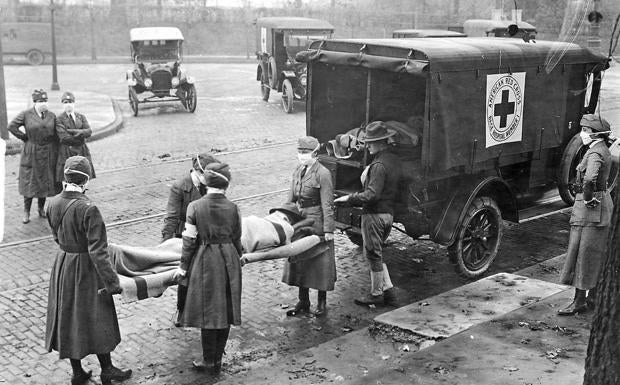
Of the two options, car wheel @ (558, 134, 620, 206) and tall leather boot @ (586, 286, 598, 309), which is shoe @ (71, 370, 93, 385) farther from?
car wheel @ (558, 134, 620, 206)

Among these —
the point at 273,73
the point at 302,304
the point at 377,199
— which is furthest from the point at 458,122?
the point at 273,73

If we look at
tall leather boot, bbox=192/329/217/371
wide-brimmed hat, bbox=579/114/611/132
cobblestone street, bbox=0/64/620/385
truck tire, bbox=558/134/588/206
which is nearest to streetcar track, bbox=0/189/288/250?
cobblestone street, bbox=0/64/620/385

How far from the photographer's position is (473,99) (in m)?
8.25

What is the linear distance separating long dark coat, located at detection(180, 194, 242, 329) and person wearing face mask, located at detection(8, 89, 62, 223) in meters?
4.97

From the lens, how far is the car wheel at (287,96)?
2200cm

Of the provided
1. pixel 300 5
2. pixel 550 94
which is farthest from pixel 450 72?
A: pixel 300 5

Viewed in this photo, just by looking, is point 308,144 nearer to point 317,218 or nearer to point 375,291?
point 317,218

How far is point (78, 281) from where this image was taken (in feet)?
19.1

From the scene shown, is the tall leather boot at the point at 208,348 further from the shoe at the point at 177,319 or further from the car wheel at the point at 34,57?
the car wheel at the point at 34,57

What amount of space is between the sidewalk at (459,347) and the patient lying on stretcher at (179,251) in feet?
3.21

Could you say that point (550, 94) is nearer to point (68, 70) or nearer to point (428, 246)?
point (428, 246)

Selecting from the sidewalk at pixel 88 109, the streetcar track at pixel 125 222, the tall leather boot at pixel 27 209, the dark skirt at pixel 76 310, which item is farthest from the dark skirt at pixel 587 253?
the sidewalk at pixel 88 109

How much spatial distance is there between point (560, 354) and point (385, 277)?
224 cm

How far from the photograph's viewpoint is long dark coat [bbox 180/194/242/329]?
20.1 feet
